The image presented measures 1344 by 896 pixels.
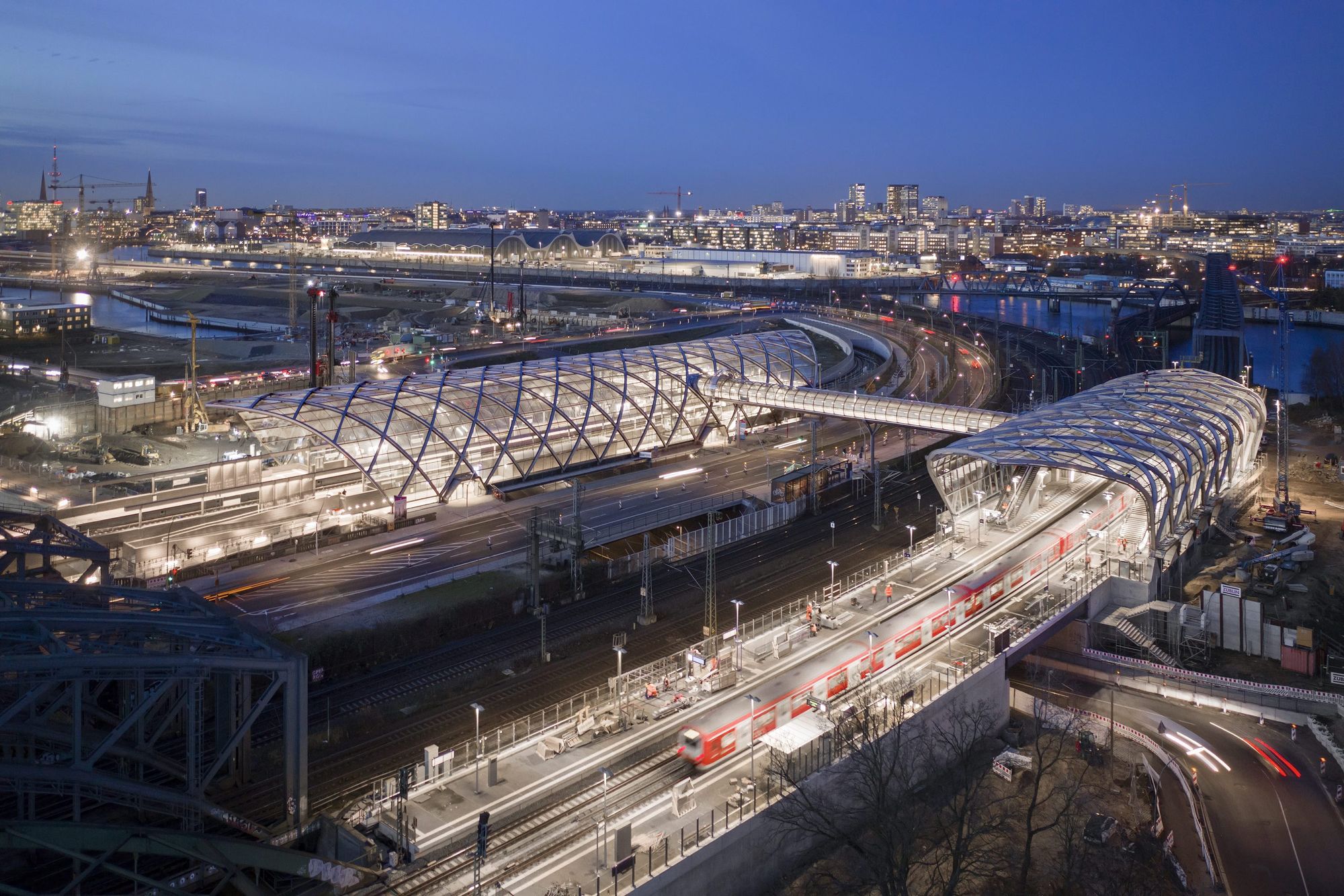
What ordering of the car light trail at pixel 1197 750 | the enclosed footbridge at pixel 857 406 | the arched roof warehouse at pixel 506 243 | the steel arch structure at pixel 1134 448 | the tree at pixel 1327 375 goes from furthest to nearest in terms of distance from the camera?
1. the arched roof warehouse at pixel 506 243
2. the tree at pixel 1327 375
3. the enclosed footbridge at pixel 857 406
4. the steel arch structure at pixel 1134 448
5. the car light trail at pixel 1197 750

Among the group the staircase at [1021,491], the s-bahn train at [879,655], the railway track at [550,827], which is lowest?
the railway track at [550,827]

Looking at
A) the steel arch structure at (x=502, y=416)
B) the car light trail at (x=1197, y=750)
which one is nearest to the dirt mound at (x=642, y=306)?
the steel arch structure at (x=502, y=416)

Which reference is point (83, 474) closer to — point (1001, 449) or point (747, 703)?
point (747, 703)

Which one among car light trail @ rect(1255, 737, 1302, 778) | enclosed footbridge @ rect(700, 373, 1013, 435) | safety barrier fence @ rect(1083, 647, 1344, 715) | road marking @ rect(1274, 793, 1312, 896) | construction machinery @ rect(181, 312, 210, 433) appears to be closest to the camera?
road marking @ rect(1274, 793, 1312, 896)

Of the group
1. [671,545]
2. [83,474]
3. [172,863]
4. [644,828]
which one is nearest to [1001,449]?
[671,545]

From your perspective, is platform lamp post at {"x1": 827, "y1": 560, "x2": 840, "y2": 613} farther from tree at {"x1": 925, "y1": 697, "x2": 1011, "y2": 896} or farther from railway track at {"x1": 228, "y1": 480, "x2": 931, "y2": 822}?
tree at {"x1": 925, "y1": 697, "x2": 1011, "y2": 896}

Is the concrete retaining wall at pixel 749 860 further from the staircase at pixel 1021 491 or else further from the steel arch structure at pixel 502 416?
the steel arch structure at pixel 502 416

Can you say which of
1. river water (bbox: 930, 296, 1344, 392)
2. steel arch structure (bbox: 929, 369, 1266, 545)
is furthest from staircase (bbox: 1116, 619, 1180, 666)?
river water (bbox: 930, 296, 1344, 392)
